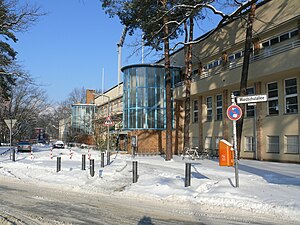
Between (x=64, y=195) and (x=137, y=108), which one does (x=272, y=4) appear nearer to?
(x=137, y=108)

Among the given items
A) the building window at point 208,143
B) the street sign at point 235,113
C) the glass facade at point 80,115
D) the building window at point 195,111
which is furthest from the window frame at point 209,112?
the glass facade at point 80,115

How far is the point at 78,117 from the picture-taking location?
6669 cm

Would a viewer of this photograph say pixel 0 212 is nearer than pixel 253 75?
Yes

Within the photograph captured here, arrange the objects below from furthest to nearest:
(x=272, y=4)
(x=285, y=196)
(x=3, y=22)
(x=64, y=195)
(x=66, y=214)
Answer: (x=272, y=4)
(x=3, y=22)
(x=64, y=195)
(x=285, y=196)
(x=66, y=214)

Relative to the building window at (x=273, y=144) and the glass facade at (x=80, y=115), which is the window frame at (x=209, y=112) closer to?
the building window at (x=273, y=144)

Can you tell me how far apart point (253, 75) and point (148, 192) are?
48.9ft

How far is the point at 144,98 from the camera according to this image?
3309 cm

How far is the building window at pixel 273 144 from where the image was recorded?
21.8m

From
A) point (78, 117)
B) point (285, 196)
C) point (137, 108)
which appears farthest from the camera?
point (78, 117)

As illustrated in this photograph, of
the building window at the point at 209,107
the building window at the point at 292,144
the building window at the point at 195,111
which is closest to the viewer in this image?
the building window at the point at 292,144

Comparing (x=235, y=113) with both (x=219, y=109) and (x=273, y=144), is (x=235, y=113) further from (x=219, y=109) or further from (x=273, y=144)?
(x=219, y=109)

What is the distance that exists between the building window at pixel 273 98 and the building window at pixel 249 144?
2.72 meters

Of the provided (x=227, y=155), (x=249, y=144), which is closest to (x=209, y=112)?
(x=249, y=144)

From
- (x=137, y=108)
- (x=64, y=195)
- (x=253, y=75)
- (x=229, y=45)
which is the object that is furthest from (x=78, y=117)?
(x=64, y=195)
